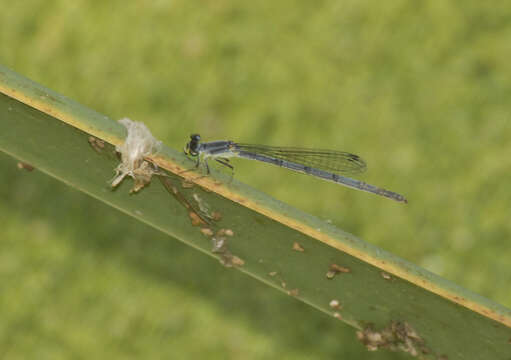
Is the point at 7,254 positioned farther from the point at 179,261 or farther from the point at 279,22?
the point at 279,22

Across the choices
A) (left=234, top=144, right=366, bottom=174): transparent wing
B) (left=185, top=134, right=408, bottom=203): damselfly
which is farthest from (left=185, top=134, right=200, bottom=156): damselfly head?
(left=234, top=144, right=366, bottom=174): transparent wing

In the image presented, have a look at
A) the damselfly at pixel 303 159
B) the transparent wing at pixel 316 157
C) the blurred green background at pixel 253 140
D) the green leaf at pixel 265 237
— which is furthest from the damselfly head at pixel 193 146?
the blurred green background at pixel 253 140

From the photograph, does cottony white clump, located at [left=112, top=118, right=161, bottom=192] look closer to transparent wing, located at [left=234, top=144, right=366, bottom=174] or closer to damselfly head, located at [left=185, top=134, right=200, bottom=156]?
damselfly head, located at [left=185, top=134, right=200, bottom=156]

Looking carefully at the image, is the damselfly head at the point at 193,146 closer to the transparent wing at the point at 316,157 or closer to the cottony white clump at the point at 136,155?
the transparent wing at the point at 316,157

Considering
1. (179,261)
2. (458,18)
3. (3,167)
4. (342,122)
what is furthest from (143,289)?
(458,18)

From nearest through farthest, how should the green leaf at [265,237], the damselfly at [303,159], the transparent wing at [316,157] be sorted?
1. the green leaf at [265,237]
2. the damselfly at [303,159]
3. the transparent wing at [316,157]

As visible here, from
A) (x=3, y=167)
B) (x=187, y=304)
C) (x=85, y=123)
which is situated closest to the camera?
(x=85, y=123)

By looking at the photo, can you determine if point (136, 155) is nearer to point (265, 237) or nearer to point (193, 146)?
point (265, 237)
